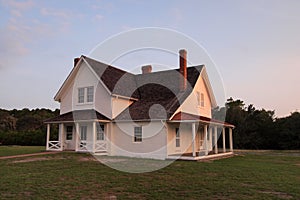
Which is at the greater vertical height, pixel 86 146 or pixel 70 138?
pixel 70 138

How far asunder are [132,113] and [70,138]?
5881mm

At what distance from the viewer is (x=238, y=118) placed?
132 feet

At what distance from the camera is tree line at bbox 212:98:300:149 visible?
35688 millimetres

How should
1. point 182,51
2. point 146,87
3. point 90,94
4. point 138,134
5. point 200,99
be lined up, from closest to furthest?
1. point 138,134
2. point 90,94
3. point 182,51
4. point 200,99
5. point 146,87

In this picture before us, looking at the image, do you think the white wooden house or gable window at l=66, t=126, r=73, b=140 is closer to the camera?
the white wooden house

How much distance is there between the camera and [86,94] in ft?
73.8

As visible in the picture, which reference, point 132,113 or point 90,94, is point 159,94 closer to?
point 132,113

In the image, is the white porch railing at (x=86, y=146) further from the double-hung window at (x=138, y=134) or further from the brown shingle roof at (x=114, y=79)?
the brown shingle roof at (x=114, y=79)

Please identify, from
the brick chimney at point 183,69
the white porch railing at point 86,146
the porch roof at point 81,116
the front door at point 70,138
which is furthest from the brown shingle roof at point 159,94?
the front door at point 70,138

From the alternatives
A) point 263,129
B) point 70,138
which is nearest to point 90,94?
point 70,138

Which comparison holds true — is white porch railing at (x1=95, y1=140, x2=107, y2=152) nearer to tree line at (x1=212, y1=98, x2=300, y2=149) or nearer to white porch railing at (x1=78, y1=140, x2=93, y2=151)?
white porch railing at (x1=78, y1=140, x2=93, y2=151)

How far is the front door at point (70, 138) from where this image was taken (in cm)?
2239

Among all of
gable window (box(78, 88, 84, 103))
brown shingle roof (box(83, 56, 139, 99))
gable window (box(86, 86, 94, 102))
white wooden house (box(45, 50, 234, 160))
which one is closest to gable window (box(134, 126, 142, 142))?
white wooden house (box(45, 50, 234, 160))

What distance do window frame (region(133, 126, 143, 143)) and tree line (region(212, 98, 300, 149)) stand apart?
1702 centimetres
